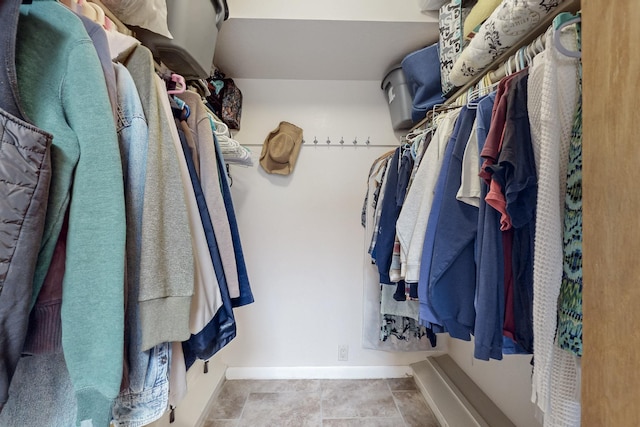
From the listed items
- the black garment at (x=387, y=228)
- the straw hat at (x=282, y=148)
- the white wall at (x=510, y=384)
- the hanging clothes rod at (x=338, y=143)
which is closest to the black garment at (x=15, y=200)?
the black garment at (x=387, y=228)

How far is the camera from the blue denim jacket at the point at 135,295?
524 mm

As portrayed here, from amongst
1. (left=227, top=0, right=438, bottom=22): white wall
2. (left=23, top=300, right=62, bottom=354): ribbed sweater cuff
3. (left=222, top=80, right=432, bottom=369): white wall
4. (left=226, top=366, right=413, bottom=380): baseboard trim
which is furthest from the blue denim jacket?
(left=226, top=366, right=413, bottom=380): baseboard trim

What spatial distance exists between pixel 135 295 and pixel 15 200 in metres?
0.25

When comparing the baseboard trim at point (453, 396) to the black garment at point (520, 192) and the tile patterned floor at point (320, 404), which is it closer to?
the tile patterned floor at point (320, 404)

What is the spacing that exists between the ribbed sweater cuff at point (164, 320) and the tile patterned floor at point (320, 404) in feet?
4.33

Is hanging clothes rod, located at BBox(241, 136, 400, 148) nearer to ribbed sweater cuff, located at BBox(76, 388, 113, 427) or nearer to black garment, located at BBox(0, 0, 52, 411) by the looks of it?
black garment, located at BBox(0, 0, 52, 411)

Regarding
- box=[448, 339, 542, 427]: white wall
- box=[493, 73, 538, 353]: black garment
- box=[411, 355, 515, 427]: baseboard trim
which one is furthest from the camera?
box=[411, 355, 515, 427]: baseboard trim

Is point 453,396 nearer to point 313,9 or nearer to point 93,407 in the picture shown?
point 93,407

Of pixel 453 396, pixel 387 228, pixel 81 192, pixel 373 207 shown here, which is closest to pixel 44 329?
pixel 81 192

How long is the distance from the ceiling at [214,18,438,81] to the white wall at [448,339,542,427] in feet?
5.82

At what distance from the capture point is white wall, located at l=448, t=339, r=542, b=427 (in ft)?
3.89

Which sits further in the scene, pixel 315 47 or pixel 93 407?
pixel 315 47

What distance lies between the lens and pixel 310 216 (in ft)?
6.29

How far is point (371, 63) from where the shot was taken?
1.71 meters
